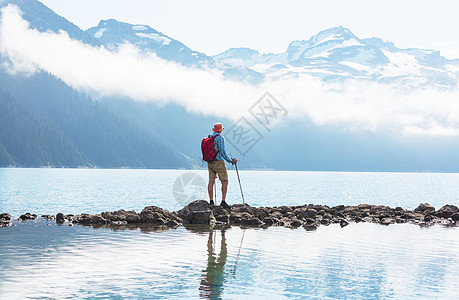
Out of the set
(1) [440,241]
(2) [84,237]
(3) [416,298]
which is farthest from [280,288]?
(1) [440,241]

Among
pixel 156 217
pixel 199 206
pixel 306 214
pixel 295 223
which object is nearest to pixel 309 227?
pixel 295 223

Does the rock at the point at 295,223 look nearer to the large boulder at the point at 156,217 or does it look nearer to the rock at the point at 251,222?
the rock at the point at 251,222

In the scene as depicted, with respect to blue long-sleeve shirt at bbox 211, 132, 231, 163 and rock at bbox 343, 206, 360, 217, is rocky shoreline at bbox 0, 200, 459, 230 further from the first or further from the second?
blue long-sleeve shirt at bbox 211, 132, 231, 163

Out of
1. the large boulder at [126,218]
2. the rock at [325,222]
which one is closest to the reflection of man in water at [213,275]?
the large boulder at [126,218]

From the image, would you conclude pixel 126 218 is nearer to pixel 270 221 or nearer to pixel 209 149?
pixel 209 149

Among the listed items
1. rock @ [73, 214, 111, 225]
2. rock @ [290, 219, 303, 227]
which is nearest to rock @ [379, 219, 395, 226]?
rock @ [290, 219, 303, 227]

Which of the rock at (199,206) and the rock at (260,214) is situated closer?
the rock at (199,206)

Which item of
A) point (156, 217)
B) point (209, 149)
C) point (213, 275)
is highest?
point (209, 149)

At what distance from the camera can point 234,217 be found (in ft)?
74.5

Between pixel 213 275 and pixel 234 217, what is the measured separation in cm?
1111

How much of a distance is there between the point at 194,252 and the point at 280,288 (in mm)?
4181

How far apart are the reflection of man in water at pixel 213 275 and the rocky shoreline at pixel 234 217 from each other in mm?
6510

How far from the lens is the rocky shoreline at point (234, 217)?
21.6 m

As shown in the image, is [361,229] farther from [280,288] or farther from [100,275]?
[100,275]
